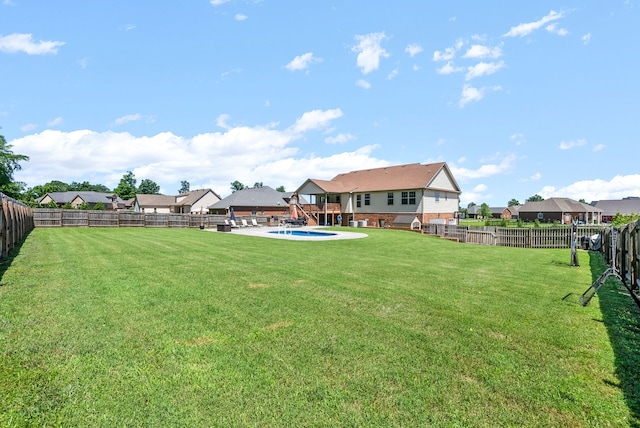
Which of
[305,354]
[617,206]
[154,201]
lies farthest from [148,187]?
[617,206]

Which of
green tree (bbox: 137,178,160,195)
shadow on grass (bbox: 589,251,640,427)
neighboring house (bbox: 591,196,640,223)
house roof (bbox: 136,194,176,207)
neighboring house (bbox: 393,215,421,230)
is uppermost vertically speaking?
green tree (bbox: 137,178,160,195)

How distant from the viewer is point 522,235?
19.4 metres

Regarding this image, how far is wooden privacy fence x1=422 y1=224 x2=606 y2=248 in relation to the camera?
1880cm

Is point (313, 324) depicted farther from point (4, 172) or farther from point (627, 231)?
point (4, 172)

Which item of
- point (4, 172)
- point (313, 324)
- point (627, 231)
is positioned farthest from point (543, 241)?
point (4, 172)

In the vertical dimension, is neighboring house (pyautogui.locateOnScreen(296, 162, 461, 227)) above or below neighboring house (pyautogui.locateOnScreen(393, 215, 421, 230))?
above

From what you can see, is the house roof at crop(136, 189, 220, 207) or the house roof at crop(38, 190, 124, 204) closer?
the house roof at crop(136, 189, 220, 207)

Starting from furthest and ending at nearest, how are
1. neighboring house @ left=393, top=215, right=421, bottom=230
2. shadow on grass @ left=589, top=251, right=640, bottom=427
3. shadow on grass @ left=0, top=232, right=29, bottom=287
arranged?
neighboring house @ left=393, top=215, right=421, bottom=230 < shadow on grass @ left=0, top=232, right=29, bottom=287 < shadow on grass @ left=589, top=251, right=640, bottom=427

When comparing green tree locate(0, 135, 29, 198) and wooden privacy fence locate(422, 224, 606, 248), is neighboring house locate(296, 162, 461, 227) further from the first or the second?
green tree locate(0, 135, 29, 198)

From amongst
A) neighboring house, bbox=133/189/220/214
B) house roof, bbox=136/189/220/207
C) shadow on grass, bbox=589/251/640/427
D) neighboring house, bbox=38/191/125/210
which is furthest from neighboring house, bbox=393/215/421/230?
neighboring house, bbox=38/191/125/210

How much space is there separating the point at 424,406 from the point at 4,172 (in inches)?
2196

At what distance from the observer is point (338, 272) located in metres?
9.09

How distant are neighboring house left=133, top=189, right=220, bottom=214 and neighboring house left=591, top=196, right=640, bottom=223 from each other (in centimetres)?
8594

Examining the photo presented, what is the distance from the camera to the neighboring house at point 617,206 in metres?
72.0
